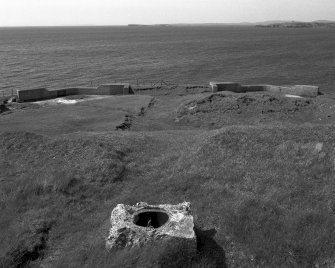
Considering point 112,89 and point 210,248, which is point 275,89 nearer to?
point 112,89

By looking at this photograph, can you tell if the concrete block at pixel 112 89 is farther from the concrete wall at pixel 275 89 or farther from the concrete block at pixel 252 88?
the concrete block at pixel 252 88

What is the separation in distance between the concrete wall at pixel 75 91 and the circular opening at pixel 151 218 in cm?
2880

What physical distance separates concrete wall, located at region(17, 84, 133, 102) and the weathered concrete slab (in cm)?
2871

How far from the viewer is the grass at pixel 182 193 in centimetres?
963

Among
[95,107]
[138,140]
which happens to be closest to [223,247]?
[138,140]

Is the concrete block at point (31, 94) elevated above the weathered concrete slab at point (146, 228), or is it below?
below

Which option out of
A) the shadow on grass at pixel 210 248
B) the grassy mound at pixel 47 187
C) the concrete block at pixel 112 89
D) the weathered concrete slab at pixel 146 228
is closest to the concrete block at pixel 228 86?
the concrete block at pixel 112 89

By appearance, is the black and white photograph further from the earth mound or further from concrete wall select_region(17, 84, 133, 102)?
concrete wall select_region(17, 84, 133, 102)

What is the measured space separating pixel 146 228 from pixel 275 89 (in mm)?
32493

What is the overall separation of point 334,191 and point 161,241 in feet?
21.9

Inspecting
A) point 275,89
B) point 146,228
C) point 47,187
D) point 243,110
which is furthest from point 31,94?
point 146,228

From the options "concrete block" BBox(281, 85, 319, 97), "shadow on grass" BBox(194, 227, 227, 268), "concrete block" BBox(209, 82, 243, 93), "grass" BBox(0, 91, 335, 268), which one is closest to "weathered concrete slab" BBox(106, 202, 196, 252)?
"grass" BBox(0, 91, 335, 268)

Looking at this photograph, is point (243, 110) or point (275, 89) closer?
point (243, 110)

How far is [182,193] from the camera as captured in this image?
13133 millimetres
